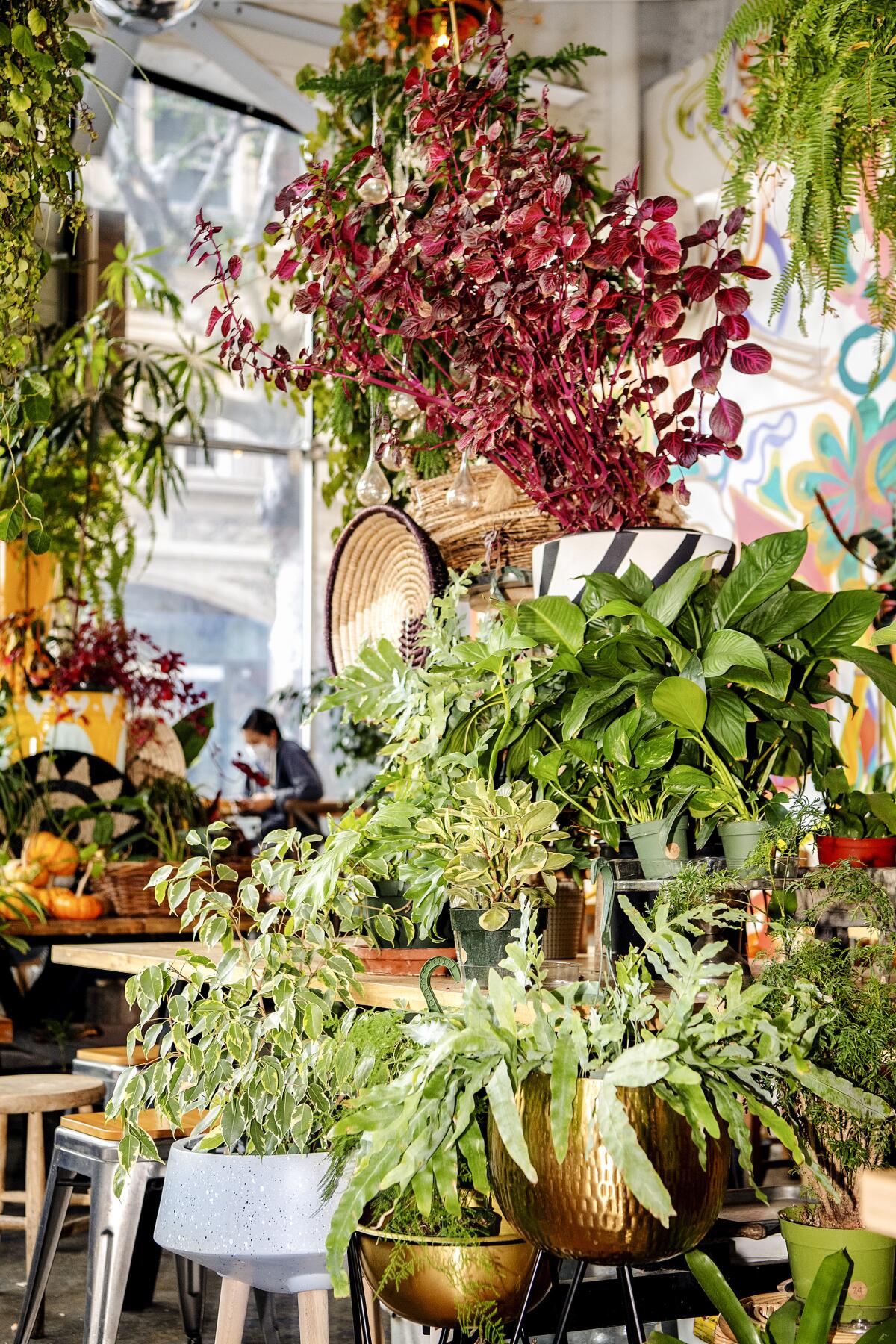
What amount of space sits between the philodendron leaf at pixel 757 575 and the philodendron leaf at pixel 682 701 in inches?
4.7

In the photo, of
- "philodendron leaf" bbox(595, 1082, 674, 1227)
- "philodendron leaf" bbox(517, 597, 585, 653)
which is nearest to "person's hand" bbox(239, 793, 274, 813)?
"philodendron leaf" bbox(517, 597, 585, 653)

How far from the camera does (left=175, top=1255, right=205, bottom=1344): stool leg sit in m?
2.78

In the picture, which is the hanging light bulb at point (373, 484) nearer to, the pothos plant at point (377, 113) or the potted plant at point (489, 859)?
the pothos plant at point (377, 113)

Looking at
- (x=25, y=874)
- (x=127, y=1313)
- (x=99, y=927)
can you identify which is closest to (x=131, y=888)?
(x=99, y=927)

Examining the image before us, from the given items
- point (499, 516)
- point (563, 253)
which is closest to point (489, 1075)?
point (563, 253)

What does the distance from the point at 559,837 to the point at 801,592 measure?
1.42 feet

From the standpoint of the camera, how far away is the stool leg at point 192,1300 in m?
2.78

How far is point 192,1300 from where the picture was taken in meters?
2.79

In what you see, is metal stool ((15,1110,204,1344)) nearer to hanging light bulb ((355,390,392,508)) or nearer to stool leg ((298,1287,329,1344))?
stool leg ((298,1287,329,1344))

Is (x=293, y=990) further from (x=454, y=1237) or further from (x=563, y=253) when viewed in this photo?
(x=563, y=253)

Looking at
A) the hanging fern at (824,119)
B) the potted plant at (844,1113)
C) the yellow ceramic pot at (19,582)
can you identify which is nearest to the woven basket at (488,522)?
the hanging fern at (824,119)

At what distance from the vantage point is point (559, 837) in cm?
170

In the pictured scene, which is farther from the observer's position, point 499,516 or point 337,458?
point 337,458

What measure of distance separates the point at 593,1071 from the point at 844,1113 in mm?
284
